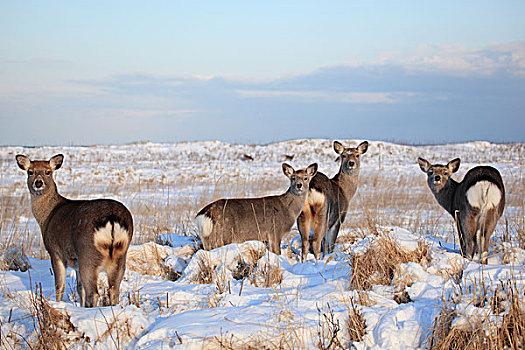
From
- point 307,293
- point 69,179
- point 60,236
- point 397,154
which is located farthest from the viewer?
point 397,154

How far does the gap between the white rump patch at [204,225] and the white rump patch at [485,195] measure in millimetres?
3969

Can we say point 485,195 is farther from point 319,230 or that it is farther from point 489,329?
point 489,329

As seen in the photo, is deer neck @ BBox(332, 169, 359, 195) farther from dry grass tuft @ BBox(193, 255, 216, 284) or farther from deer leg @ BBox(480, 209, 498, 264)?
dry grass tuft @ BBox(193, 255, 216, 284)

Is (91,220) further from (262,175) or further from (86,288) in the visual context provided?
(262,175)

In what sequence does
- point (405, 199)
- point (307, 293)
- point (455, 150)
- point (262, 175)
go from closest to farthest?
point (307, 293) < point (405, 199) < point (262, 175) < point (455, 150)

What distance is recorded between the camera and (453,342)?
3.94m

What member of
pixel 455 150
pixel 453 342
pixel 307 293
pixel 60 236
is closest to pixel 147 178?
pixel 60 236

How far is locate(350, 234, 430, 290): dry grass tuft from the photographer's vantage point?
5.24m

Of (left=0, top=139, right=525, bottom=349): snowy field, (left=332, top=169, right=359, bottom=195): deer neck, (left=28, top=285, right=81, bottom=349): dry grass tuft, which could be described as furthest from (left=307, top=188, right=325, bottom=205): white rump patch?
(left=28, top=285, right=81, bottom=349): dry grass tuft

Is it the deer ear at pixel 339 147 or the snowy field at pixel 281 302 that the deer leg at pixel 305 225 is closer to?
the snowy field at pixel 281 302

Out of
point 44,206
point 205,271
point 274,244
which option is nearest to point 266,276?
point 205,271

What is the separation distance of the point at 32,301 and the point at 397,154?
130 ft

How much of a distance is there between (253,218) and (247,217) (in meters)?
0.11

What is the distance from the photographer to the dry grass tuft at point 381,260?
5242 millimetres
